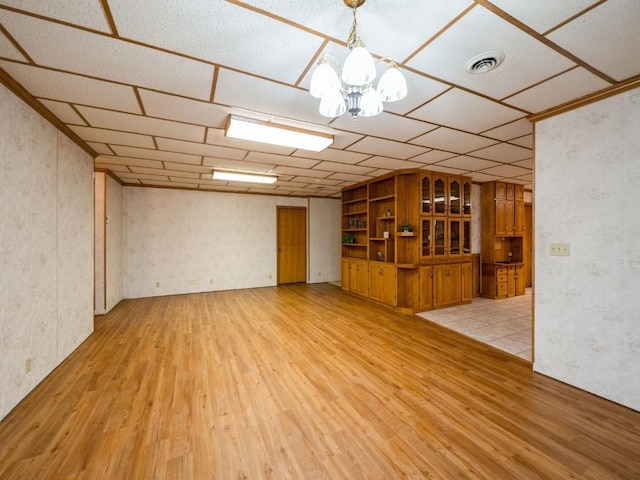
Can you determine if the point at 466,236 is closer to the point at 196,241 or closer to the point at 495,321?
the point at 495,321

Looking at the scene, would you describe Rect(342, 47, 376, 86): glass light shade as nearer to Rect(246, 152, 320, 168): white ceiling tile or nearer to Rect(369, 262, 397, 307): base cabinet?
Rect(246, 152, 320, 168): white ceiling tile

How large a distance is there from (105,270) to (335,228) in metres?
5.71

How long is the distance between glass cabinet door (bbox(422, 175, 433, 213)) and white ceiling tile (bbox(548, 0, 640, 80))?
9.94ft

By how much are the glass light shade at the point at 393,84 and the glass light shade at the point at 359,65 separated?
243 mm

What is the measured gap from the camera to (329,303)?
18.0 feet

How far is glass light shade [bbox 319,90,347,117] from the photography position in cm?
148

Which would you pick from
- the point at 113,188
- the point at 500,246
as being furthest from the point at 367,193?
the point at 113,188

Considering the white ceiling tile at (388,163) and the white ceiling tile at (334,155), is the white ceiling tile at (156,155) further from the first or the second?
the white ceiling tile at (388,163)

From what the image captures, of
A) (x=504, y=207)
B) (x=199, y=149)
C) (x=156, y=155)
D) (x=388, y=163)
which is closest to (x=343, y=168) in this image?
(x=388, y=163)

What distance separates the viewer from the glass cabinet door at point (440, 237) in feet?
16.5

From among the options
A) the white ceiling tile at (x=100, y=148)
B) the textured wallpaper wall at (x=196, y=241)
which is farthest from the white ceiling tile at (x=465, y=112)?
the textured wallpaper wall at (x=196, y=241)

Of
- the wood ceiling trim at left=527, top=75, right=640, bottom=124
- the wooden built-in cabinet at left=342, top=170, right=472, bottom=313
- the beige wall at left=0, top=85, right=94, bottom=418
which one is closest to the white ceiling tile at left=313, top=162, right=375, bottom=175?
the wooden built-in cabinet at left=342, top=170, right=472, bottom=313

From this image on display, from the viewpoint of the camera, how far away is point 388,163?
14.3 feet

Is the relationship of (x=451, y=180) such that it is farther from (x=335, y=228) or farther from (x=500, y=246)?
(x=335, y=228)
